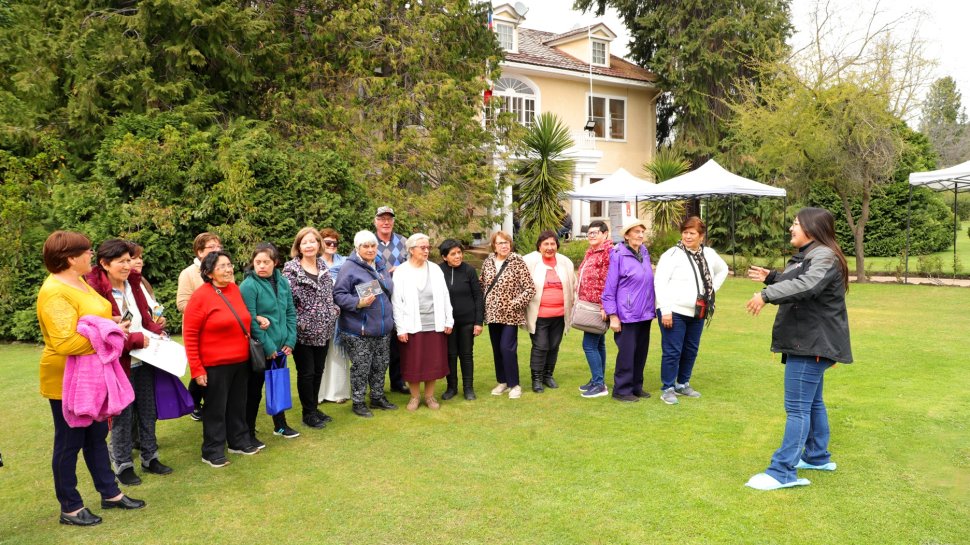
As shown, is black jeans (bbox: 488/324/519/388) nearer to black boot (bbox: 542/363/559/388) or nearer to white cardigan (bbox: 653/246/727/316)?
black boot (bbox: 542/363/559/388)

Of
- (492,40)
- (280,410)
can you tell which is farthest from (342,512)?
(492,40)

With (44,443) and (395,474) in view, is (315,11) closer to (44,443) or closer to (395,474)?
(44,443)

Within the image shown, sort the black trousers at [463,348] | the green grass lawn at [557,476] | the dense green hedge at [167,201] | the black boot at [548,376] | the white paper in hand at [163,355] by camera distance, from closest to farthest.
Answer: the green grass lawn at [557,476] → the white paper in hand at [163,355] → the black trousers at [463,348] → the black boot at [548,376] → the dense green hedge at [167,201]

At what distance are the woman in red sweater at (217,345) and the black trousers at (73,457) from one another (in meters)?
0.81

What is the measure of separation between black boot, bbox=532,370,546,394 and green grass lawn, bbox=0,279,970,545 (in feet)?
0.44

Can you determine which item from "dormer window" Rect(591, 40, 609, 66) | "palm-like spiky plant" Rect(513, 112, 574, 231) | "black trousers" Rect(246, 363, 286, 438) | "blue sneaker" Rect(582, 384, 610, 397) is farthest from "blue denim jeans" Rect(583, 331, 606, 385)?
"dormer window" Rect(591, 40, 609, 66)

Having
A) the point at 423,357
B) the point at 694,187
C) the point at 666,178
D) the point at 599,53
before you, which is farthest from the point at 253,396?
the point at 599,53

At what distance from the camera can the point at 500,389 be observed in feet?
24.1

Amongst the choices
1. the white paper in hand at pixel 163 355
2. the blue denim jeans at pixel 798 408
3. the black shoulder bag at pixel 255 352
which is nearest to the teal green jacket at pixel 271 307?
the black shoulder bag at pixel 255 352

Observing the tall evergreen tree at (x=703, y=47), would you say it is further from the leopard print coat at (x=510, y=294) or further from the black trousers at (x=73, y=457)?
the black trousers at (x=73, y=457)

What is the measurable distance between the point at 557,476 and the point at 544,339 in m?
2.42

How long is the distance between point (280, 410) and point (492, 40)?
41.2 feet

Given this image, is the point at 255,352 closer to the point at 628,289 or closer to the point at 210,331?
the point at 210,331

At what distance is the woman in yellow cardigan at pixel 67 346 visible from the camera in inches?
159
